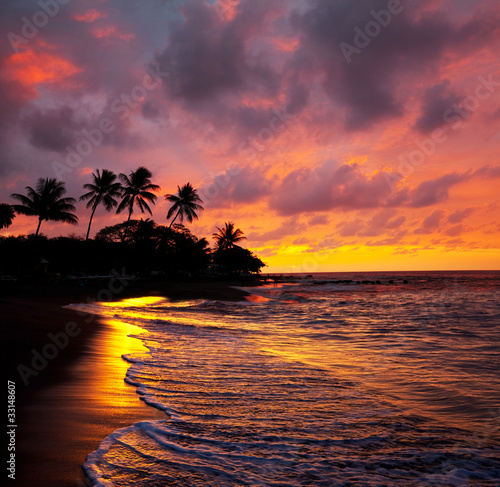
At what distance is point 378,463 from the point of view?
3.61m

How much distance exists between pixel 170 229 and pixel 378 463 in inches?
2277

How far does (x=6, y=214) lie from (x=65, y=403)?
50.9m

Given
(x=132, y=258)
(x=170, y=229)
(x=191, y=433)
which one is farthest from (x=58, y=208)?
(x=191, y=433)

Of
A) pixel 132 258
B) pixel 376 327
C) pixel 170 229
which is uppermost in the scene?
pixel 170 229

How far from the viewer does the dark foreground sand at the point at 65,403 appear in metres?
3.05

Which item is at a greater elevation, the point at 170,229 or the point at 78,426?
the point at 170,229

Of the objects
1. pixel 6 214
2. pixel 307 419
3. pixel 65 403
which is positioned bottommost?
pixel 307 419

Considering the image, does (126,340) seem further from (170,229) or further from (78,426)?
(170,229)

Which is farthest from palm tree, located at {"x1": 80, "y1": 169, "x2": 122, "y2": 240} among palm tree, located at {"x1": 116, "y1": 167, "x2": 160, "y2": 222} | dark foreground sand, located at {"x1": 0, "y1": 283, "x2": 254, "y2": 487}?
dark foreground sand, located at {"x1": 0, "y1": 283, "x2": 254, "y2": 487}

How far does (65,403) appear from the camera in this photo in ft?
15.0

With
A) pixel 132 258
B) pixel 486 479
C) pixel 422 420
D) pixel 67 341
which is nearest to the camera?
pixel 486 479

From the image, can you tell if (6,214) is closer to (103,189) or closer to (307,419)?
(103,189)

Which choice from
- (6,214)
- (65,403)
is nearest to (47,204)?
(6,214)

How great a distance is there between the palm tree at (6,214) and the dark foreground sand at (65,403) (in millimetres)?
44934
